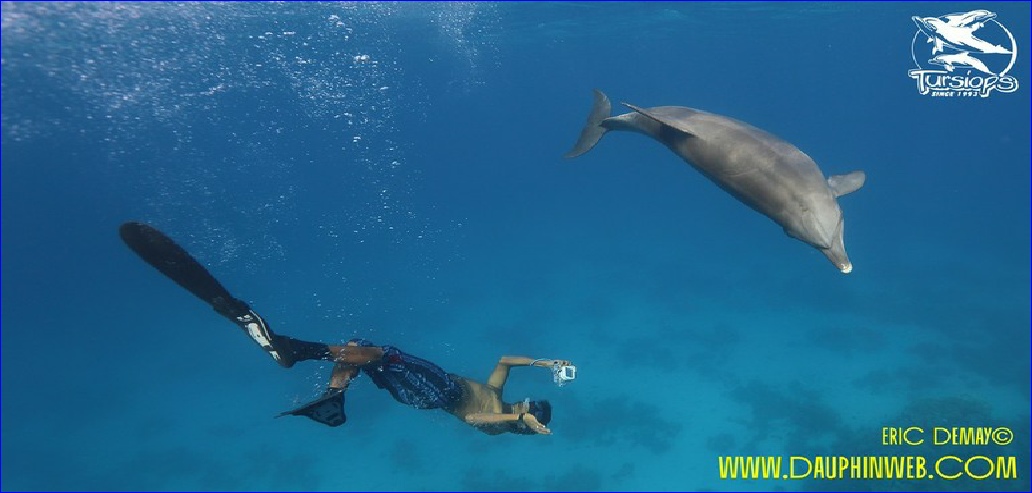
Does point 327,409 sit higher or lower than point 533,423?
lower

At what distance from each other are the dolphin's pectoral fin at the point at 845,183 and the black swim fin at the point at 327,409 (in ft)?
17.4

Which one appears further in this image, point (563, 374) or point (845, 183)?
point (563, 374)

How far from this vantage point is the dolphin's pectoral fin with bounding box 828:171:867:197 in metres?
5.75

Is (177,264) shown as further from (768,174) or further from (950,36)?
(950,36)

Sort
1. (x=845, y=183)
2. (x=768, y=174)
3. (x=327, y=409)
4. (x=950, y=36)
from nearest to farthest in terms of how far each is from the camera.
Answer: (x=768, y=174), (x=327, y=409), (x=845, y=183), (x=950, y=36)

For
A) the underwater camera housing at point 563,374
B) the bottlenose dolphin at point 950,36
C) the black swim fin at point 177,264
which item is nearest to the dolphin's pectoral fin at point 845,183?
the underwater camera housing at point 563,374

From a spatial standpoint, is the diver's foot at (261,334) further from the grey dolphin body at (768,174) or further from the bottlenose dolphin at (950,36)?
the bottlenose dolphin at (950,36)

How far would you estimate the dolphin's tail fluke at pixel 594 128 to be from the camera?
30.5 feet

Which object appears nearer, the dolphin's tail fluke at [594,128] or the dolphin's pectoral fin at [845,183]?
the dolphin's pectoral fin at [845,183]

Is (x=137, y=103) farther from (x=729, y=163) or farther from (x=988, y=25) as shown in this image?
(x=988, y=25)

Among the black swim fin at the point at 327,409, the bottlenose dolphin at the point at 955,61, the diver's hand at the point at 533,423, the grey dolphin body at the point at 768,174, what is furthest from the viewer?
the bottlenose dolphin at the point at 955,61

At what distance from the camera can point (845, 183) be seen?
5871 mm

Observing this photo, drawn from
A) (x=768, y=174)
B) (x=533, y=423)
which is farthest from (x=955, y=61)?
(x=533, y=423)

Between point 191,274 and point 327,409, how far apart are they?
6.23 feet
